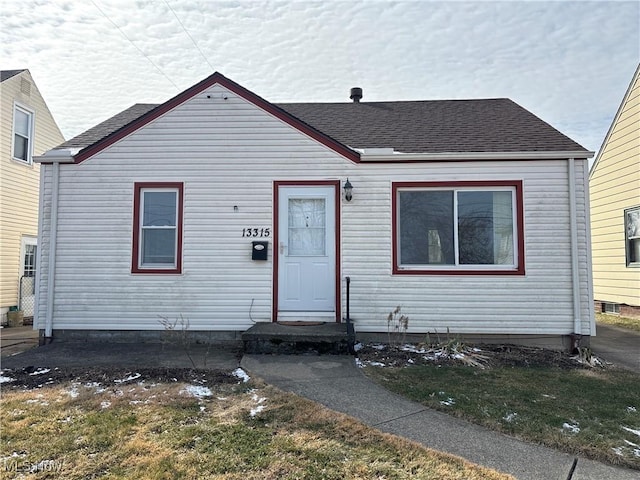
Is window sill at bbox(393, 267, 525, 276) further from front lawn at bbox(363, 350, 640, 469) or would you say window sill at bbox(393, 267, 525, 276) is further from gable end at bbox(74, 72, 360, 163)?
gable end at bbox(74, 72, 360, 163)

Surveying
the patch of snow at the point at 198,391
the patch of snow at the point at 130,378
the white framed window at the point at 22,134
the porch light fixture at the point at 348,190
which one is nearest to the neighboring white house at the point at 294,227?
the porch light fixture at the point at 348,190

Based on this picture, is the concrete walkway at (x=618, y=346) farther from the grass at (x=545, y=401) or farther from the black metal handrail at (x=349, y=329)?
the black metal handrail at (x=349, y=329)

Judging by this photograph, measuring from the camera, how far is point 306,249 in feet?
23.8

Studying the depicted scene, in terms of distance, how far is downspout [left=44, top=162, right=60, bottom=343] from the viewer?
7.12 metres

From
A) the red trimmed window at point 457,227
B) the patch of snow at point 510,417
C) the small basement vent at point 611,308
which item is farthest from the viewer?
the small basement vent at point 611,308

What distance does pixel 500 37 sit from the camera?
27.5ft

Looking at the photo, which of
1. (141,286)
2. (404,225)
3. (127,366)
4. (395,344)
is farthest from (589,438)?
(141,286)

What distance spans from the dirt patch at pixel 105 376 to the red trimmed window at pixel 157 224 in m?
2.37

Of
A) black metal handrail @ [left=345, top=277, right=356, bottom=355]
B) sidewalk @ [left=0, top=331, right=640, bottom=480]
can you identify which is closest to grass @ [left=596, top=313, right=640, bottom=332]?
black metal handrail @ [left=345, top=277, right=356, bottom=355]

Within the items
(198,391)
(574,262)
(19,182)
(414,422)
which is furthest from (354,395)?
(19,182)

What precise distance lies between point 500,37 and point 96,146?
8.26 meters

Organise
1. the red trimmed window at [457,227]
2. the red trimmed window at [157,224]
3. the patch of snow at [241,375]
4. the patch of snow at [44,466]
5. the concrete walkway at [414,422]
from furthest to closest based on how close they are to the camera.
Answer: the red trimmed window at [157,224]
the red trimmed window at [457,227]
the patch of snow at [241,375]
the concrete walkway at [414,422]
the patch of snow at [44,466]

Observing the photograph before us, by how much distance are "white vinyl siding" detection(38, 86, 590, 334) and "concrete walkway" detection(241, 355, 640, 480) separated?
194 centimetres

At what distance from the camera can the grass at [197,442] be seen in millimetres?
2779
